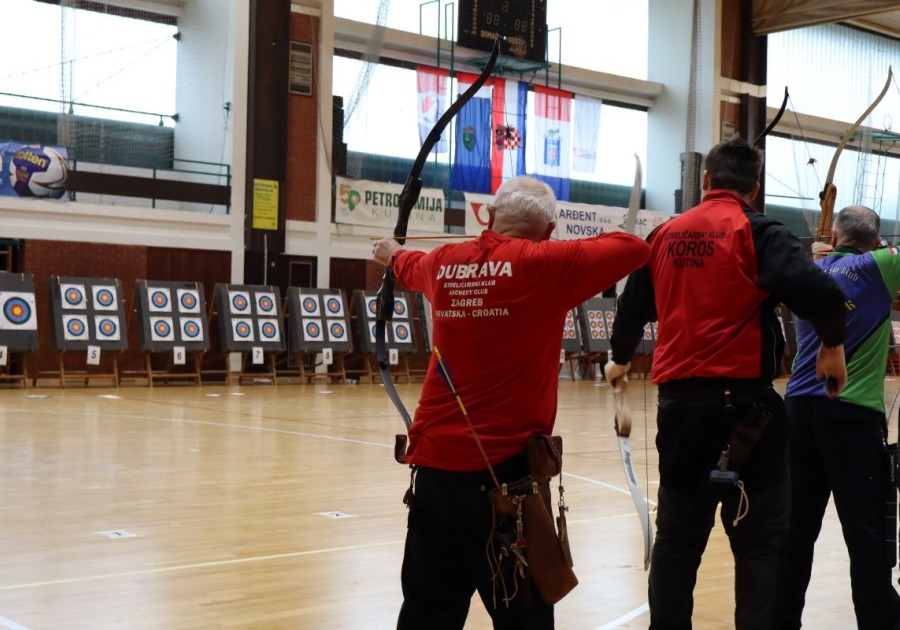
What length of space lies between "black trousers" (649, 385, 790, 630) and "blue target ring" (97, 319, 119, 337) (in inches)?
423

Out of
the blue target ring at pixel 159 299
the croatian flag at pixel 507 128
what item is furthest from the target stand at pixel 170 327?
the croatian flag at pixel 507 128

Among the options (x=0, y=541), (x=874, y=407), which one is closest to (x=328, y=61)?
(x=0, y=541)

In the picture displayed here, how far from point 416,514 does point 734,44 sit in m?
19.4

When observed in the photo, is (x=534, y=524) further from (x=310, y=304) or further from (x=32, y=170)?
(x=310, y=304)

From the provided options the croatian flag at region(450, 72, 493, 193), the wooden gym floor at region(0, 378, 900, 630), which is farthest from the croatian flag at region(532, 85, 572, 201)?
the wooden gym floor at region(0, 378, 900, 630)

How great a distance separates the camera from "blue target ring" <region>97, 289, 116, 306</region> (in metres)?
12.7

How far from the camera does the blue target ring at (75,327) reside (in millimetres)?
12320

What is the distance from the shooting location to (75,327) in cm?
1235

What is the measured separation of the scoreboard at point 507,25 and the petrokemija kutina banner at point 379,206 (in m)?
2.44

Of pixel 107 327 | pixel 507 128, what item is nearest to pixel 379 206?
pixel 507 128

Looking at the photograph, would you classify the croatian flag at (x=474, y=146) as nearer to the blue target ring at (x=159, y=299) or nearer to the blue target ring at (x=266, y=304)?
the blue target ring at (x=266, y=304)

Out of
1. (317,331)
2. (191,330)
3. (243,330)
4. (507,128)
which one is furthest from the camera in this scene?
(507,128)

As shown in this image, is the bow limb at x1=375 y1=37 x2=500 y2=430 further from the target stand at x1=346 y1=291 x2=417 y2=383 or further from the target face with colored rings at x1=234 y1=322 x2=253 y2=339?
the target stand at x1=346 y1=291 x2=417 y2=383

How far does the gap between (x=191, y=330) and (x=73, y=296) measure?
141 cm
